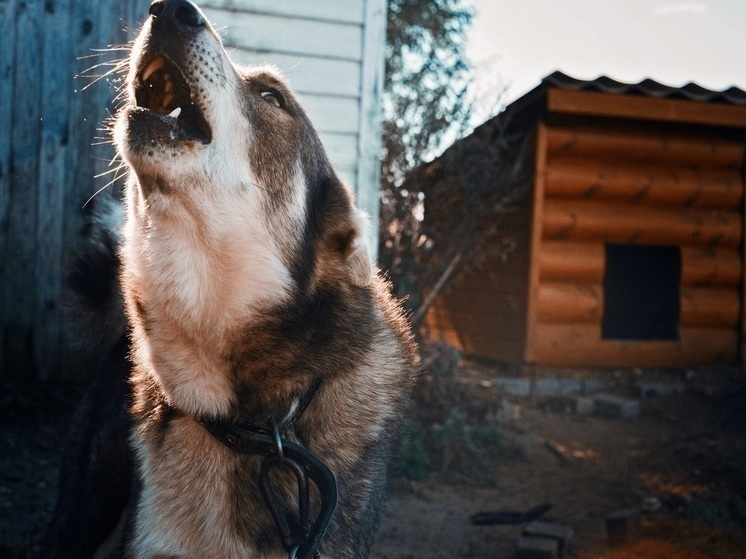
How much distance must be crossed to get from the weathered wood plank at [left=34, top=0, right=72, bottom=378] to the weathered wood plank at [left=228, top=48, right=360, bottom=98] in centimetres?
117

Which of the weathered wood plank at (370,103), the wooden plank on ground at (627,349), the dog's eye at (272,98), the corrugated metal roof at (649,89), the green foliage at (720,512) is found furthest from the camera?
the wooden plank on ground at (627,349)

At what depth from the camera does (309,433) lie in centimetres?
201

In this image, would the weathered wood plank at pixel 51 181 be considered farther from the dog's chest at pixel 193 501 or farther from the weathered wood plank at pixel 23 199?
the dog's chest at pixel 193 501

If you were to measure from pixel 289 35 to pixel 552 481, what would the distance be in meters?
3.68

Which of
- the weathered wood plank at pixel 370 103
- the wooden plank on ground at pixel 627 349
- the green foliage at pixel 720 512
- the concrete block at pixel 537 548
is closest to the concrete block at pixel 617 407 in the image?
the wooden plank on ground at pixel 627 349

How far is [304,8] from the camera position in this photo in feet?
15.6

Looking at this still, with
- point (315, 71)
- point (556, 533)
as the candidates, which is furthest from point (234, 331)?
point (315, 71)

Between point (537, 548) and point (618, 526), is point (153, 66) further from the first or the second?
Result: point (618, 526)

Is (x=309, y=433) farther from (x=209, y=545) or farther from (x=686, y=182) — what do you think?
(x=686, y=182)

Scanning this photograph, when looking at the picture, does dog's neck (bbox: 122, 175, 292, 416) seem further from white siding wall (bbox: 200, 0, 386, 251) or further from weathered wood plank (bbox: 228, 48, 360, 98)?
weathered wood plank (bbox: 228, 48, 360, 98)

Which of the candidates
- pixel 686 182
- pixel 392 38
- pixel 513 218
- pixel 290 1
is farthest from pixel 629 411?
pixel 392 38

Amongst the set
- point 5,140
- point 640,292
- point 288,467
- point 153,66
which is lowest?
point 288,467

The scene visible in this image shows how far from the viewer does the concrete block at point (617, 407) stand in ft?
20.4

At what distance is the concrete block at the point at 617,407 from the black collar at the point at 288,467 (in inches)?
197
